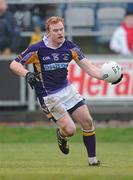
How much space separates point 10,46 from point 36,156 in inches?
286

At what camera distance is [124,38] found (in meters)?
23.0

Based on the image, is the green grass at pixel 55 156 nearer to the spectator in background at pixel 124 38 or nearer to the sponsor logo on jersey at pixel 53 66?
the sponsor logo on jersey at pixel 53 66

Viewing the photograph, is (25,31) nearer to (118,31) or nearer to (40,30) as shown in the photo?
(40,30)

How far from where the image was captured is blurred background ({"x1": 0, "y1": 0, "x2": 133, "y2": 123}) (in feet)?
75.6

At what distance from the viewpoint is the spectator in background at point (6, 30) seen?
22.8 metres

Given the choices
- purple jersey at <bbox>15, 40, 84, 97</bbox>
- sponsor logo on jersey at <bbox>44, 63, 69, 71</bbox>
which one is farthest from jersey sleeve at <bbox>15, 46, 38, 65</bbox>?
sponsor logo on jersey at <bbox>44, 63, 69, 71</bbox>

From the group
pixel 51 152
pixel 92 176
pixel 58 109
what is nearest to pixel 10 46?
pixel 51 152

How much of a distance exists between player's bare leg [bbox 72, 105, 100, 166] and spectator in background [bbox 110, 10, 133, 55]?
8.69 meters

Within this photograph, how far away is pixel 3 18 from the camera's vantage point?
74.6 ft

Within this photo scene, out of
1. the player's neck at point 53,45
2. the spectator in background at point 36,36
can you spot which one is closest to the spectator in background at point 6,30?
the spectator in background at point 36,36

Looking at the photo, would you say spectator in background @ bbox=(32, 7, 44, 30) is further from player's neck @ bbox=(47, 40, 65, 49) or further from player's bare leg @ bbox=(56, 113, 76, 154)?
player's neck @ bbox=(47, 40, 65, 49)

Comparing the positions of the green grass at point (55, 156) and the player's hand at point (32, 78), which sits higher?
the player's hand at point (32, 78)

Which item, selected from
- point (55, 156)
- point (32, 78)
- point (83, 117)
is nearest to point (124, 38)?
point (55, 156)

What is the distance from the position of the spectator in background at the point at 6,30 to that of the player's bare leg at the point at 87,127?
870cm
